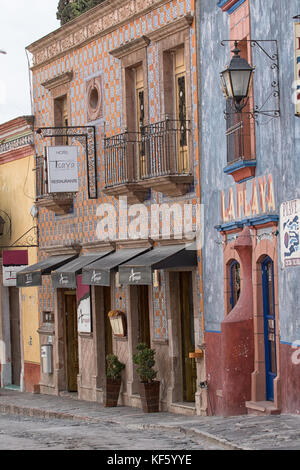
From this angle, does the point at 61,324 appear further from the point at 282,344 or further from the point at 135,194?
the point at 282,344

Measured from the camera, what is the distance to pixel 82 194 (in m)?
25.1

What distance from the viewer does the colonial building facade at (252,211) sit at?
15820 millimetres

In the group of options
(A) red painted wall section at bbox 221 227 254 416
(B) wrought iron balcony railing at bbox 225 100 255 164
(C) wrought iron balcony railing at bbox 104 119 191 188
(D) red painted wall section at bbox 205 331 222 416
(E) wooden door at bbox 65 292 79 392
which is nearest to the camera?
(B) wrought iron balcony railing at bbox 225 100 255 164

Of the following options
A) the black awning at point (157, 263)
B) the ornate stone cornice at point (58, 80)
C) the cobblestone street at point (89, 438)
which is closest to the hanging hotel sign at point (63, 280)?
the black awning at point (157, 263)

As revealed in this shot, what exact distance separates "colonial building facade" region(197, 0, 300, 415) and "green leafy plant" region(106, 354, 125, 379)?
3248 mm

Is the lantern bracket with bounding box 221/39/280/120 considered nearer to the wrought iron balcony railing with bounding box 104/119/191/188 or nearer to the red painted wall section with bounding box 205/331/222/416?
the wrought iron balcony railing with bounding box 104/119/191/188

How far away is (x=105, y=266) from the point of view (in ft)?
71.9

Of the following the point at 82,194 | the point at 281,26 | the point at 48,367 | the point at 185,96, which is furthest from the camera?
the point at 48,367

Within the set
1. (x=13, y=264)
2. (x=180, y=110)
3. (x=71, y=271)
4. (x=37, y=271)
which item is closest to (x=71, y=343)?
(x=37, y=271)

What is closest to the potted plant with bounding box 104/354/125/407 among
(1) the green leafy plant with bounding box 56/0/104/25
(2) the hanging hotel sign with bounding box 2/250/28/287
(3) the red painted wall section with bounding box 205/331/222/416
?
(3) the red painted wall section with bounding box 205/331/222/416

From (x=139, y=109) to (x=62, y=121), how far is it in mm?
4115

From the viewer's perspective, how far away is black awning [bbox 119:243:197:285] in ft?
65.5

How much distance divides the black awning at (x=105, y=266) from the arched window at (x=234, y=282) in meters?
3.26

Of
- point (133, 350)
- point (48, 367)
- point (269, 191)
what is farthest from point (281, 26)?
point (48, 367)
